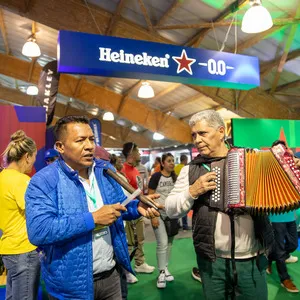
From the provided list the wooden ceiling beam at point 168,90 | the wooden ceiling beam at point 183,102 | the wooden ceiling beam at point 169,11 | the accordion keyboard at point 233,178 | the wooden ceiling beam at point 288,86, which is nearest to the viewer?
the accordion keyboard at point 233,178

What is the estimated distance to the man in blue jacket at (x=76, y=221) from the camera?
4.51 feet

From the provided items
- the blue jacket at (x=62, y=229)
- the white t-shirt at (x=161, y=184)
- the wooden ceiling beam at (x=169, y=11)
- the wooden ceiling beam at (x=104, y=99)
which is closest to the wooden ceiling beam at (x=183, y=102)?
the wooden ceiling beam at (x=104, y=99)

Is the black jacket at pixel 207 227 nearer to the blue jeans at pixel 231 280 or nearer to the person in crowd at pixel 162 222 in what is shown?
the blue jeans at pixel 231 280

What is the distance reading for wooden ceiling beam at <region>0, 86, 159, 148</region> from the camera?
13.0 m

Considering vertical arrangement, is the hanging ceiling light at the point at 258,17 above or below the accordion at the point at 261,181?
above

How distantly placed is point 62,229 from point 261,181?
1095 millimetres

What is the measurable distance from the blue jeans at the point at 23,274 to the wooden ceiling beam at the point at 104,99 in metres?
8.87

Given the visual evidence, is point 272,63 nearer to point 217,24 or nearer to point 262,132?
point 217,24

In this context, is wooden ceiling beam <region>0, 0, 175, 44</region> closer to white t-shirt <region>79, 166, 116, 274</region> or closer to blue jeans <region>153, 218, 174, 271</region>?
blue jeans <region>153, 218, 174, 271</region>

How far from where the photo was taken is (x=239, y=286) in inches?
71.0

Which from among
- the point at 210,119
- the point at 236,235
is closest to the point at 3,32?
A: the point at 210,119

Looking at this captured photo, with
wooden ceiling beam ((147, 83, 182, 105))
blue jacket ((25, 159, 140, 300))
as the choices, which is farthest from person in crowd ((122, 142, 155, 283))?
wooden ceiling beam ((147, 83, 182, 105))

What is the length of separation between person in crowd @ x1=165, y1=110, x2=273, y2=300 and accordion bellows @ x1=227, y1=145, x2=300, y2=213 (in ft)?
0.37

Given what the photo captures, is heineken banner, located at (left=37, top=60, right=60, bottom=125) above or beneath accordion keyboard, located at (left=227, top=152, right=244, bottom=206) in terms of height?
above
